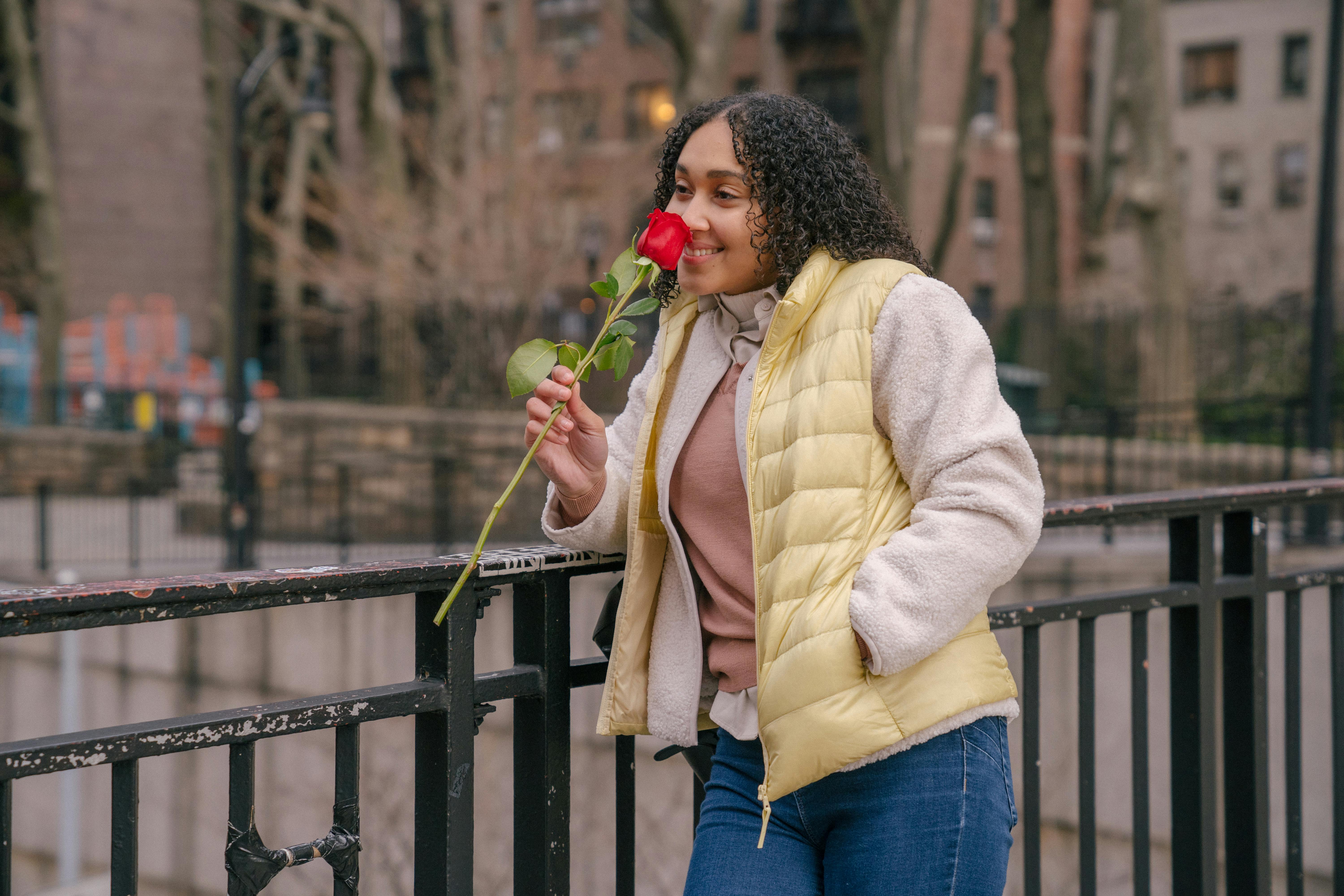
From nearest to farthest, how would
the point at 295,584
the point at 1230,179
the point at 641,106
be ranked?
the point at 295,584
the point at 641,106
the point at 1230,179

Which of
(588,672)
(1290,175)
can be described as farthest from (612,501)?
(1290,175)

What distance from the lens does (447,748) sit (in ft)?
6.93

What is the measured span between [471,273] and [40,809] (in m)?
8.58

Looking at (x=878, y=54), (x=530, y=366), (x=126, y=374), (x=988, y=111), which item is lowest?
(x=530, y=366)

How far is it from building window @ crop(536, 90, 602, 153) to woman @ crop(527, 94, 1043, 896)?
1924cm

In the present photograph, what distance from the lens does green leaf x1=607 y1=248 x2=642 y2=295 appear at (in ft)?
6.70

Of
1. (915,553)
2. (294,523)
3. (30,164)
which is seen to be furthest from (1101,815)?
(30,164)

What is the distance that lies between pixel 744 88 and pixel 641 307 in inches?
903

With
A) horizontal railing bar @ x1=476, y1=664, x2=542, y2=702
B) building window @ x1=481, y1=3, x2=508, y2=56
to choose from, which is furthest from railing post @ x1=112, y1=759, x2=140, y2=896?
building window @ x1=481, y1=3, x2=508, y2=56

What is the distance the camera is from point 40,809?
47.1 ft

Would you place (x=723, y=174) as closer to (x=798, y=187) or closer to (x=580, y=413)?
(x=798, y=187)

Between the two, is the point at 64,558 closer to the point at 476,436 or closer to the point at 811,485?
the point at 476,436

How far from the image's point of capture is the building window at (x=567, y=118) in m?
21.9

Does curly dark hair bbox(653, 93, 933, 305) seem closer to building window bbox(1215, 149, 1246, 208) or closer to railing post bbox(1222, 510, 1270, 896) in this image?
railing post bbox(1222, 510, 1270, 896)
